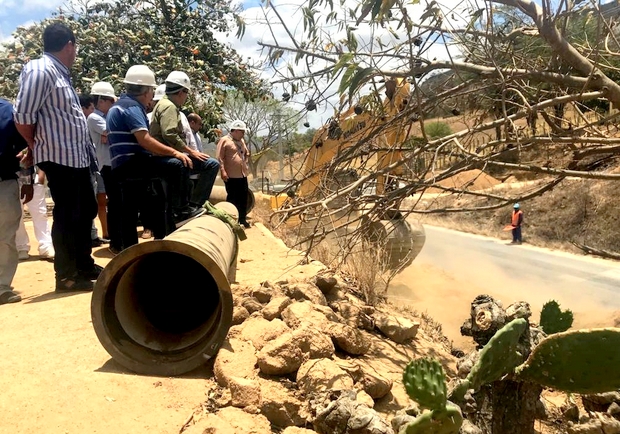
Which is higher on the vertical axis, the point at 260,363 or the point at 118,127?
the point at 118,127

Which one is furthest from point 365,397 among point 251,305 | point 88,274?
point 88,274

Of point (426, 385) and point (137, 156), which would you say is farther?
point (137, 156)

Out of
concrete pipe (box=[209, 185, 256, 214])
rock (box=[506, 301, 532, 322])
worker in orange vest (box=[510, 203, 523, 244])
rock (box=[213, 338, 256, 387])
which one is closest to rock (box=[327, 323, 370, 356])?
rock (box=[213, 338, 256, 387])

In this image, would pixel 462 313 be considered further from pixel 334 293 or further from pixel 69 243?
pixel 69 243

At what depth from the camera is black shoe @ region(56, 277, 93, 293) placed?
13.8 ft

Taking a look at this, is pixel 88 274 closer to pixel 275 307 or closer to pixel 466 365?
pixel 275 307

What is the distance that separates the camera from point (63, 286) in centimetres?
424

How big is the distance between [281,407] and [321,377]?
0.90 feet

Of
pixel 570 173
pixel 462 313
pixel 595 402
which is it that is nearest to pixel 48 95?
pixel 570 173

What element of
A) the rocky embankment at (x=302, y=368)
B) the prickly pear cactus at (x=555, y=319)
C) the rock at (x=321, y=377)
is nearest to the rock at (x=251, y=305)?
the rocky embankment at (x=302, y=368)

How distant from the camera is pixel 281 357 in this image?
2.96 meters

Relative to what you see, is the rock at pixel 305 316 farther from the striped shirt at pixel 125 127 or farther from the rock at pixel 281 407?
the striped shirt at pixel 125 127

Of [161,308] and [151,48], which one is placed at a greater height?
Answer: [151,48]

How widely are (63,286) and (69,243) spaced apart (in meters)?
0.37
